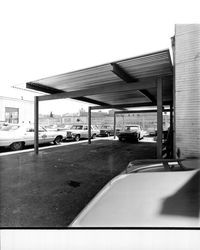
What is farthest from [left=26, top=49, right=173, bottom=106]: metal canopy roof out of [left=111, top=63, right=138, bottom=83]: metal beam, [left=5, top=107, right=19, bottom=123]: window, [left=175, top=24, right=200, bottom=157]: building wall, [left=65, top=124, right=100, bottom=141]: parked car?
[left=5, top=107, right=19, bottom=123]: window

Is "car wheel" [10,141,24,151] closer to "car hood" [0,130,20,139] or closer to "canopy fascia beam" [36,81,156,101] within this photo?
"car hood" [0,130,20,139]

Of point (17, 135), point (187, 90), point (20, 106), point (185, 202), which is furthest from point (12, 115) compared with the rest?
point (185, 202)

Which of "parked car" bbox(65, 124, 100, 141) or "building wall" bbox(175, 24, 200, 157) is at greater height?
"building wall" bbox(175, 24, 200, 157)

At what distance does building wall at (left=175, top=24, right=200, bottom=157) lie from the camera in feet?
10.5

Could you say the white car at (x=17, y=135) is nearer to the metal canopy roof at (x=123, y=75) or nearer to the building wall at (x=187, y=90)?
the metal canopy roof at (x=123, y=75)

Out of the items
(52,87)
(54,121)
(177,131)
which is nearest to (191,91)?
(177,131)

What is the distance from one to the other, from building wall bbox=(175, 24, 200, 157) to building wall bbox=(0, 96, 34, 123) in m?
18.1

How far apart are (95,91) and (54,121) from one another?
35.0 meters

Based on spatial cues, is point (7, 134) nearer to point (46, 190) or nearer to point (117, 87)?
point (46, 190)

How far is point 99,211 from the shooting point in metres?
1.43

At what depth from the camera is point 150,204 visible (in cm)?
138

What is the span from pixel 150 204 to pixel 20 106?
1981cm

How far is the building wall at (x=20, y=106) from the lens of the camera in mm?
16062
